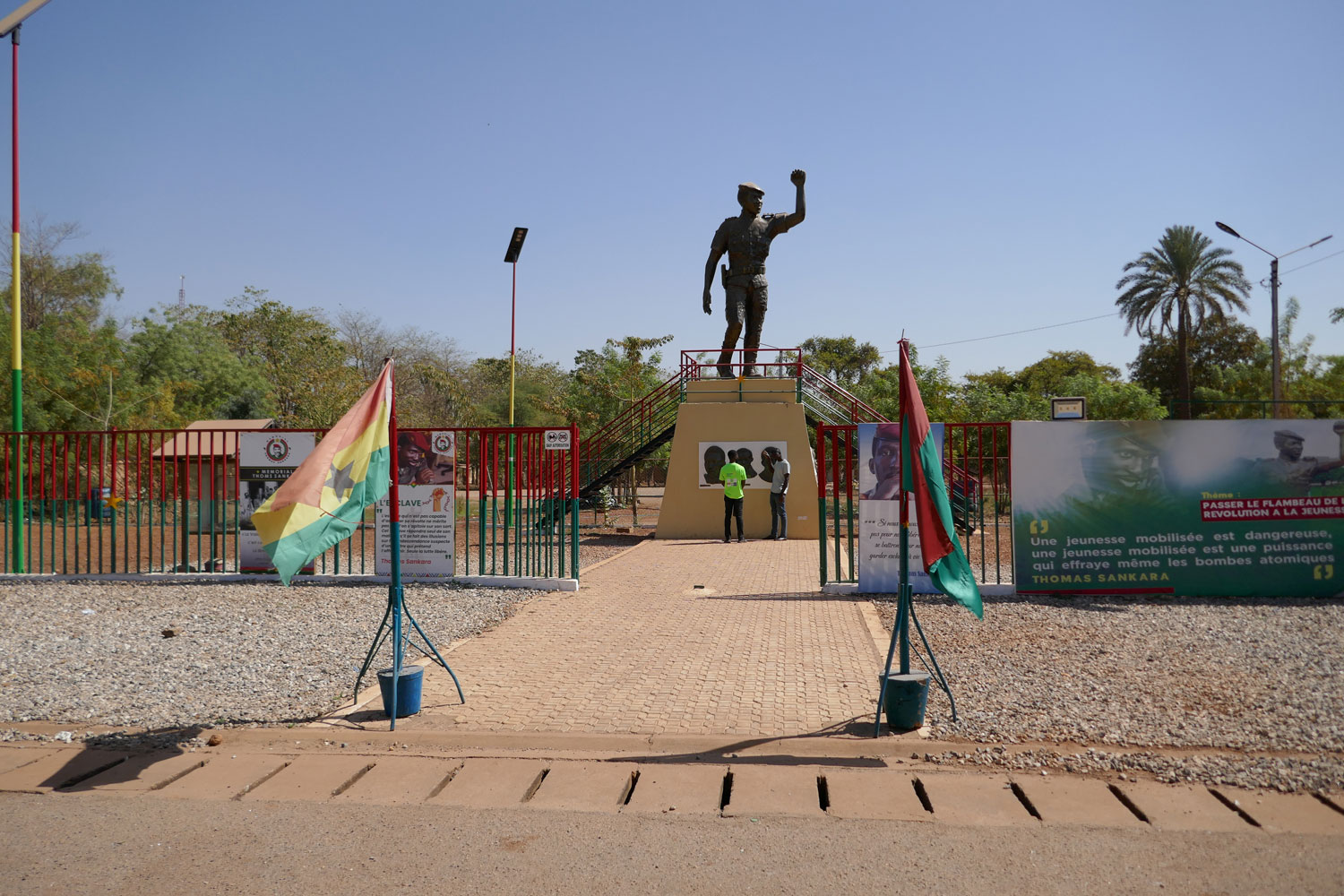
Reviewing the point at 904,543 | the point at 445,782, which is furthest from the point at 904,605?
the point at 445,782

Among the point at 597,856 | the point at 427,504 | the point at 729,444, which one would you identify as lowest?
the point at 597,856

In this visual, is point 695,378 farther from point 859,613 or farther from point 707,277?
→ point 859,613

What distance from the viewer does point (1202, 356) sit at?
5041 centimetres

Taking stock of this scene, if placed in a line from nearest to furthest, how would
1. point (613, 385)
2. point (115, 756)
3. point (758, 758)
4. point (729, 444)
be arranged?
point (758, 758) → point (115, 756) → point (729, 444) → point (613, 385)

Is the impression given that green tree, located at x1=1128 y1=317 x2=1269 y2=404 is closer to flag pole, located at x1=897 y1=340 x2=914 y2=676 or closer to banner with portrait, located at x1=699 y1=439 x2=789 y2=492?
banner with portrait, located at x1=699 y1=439 x2=789 y2=492

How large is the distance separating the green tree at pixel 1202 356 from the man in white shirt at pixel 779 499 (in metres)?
36.8

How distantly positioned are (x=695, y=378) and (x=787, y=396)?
2143mm

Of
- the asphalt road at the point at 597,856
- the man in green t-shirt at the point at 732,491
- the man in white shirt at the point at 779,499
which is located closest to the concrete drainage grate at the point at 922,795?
the asphalt road at the point at 597,856

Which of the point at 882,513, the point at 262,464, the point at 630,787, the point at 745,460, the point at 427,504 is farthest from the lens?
the point at 745,460

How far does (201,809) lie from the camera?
4.79 meters

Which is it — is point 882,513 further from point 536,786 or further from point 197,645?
point 197,645

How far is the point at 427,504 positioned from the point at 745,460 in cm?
948

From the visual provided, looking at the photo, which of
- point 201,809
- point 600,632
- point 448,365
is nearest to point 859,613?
point 600,632

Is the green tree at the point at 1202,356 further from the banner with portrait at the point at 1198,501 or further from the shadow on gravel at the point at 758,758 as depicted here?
the shadow on gravel at the point at 758,758
